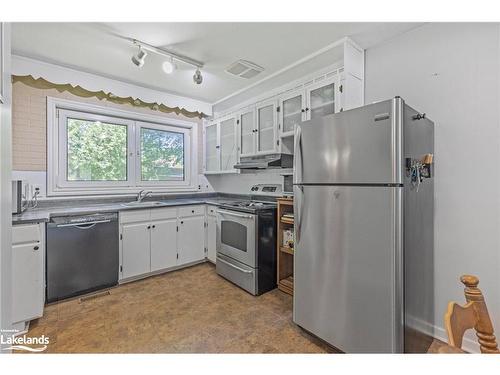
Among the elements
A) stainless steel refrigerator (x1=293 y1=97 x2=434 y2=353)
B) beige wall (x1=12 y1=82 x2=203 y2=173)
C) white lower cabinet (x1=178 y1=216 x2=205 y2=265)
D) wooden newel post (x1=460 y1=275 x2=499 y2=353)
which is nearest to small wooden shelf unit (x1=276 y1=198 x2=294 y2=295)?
stainless steel refrigerator (x1=293 y1=97 x2=434 y2=353)

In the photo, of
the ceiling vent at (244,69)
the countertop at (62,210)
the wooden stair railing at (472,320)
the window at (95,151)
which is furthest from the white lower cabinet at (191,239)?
the wooden stair railing at (472,320)

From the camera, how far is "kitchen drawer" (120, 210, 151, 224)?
267 cm

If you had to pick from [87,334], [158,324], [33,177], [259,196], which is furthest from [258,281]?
[33,177]

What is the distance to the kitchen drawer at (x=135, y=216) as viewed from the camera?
105 inches

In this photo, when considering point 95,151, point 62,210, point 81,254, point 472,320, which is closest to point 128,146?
point 95,151

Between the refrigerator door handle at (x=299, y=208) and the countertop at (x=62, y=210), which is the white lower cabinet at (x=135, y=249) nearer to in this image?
the countertop at (x=62, y=210)

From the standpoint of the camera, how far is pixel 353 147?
1417 millimetres

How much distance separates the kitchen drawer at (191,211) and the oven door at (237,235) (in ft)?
1.61

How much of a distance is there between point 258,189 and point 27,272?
8.24 ft

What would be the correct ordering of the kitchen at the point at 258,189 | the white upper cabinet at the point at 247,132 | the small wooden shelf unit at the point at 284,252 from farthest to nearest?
the white upper cabinet at the point at 247,132, the small wooden shelf unit at the point at 284,252, the kitchen at the point at 258,189

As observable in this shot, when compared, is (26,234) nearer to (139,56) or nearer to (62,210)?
(62,210)

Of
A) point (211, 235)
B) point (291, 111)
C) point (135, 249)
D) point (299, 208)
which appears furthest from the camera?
point (211, 235)

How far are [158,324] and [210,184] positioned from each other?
8.16 ft

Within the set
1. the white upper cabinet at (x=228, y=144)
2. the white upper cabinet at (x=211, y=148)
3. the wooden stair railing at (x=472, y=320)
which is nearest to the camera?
the wooden stair railing at (x=472, y=320)
